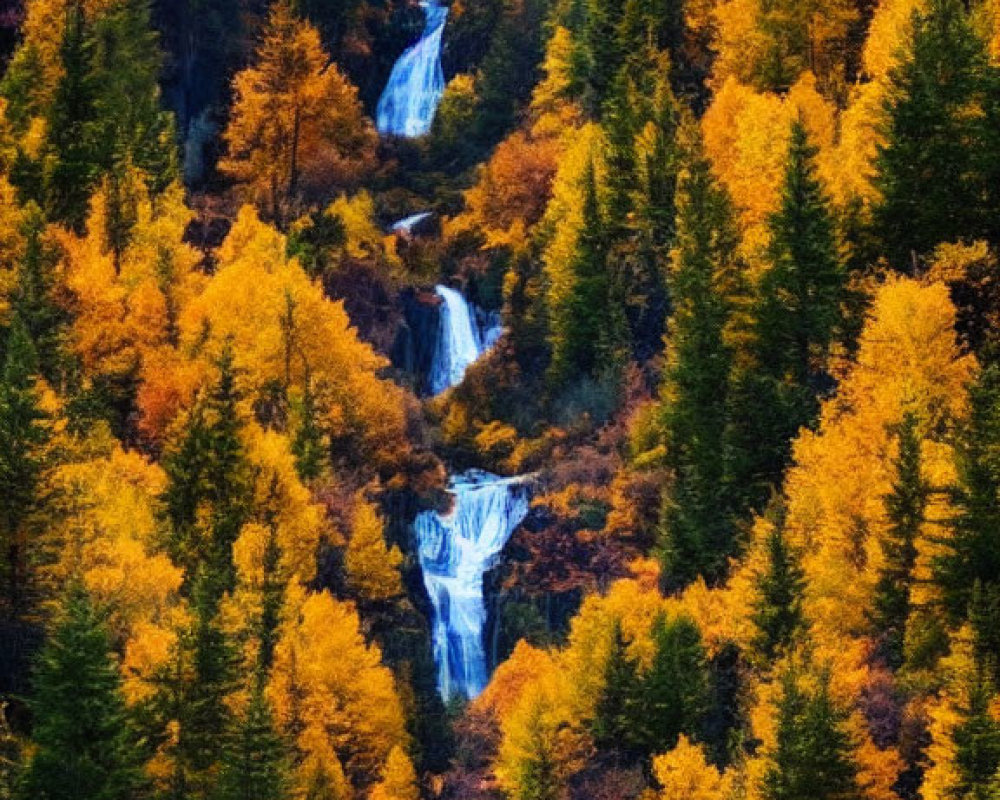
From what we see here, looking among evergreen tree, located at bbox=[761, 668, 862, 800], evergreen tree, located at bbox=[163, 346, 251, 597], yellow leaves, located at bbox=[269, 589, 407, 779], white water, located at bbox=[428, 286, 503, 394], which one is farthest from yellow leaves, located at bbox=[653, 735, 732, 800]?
white water, located at bbox=[428, 286, 503, 394]

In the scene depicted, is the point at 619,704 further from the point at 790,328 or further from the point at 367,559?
the point at 790,328

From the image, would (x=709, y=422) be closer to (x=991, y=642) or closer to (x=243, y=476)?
(x=243, y=476)

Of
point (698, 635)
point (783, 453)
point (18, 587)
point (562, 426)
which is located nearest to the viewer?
point (18, 587)

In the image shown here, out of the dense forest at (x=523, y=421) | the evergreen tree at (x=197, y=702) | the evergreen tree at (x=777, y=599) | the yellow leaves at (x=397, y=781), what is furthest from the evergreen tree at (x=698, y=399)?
the evergreen tree at (x=197, y=702)

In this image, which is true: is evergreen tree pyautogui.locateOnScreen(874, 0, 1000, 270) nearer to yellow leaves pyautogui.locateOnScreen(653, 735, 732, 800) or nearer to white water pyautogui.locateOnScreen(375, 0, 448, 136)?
yellow leaves pyautogui.locateOnScreen(653, 735, 732, 800)

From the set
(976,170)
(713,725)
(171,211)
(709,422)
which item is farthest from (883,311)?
(171,211)
